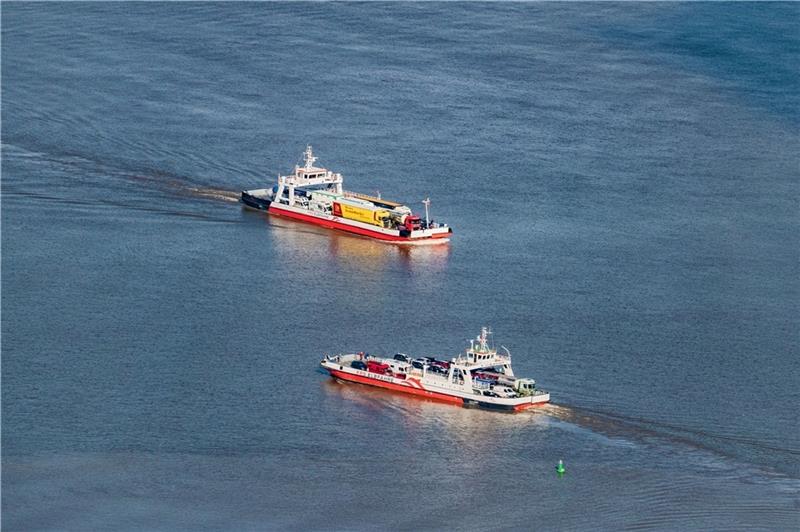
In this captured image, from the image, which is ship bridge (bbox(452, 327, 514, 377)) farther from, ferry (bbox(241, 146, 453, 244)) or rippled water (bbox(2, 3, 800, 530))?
ferry (bbox(241, 146, 453, 244))

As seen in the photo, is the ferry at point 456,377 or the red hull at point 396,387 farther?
the red hull at point 396,387

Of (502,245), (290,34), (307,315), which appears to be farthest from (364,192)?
(290,34)

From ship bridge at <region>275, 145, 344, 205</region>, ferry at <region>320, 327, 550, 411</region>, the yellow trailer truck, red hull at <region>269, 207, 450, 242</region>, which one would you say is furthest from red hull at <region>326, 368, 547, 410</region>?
ship bridge at <region>275, 145, 344, 205</region>

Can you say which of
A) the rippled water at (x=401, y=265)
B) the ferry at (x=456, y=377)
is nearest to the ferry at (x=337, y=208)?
the rippled water at (x=401, y=265)

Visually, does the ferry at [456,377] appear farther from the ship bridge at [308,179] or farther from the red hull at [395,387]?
the ship bridge at [308,179]

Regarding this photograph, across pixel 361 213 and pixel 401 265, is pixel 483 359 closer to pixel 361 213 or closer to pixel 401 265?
pixel 401 265
